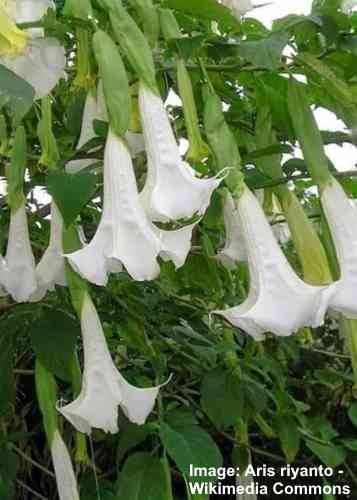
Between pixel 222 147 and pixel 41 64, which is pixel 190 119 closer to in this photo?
pixel 222 147

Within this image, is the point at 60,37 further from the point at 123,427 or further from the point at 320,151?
the point at 123,427

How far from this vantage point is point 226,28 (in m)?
0.78

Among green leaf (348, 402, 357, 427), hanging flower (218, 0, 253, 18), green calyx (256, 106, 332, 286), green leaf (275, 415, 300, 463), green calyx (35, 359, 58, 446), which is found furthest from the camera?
green leaf (348, 402, 357, 427)

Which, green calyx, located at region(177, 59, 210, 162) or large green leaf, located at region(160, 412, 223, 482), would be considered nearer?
green calyx, located at region(177, 59, 210, 162)

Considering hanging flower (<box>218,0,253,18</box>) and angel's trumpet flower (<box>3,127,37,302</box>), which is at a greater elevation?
hanging flower (<box>218,0,253,18</box>)

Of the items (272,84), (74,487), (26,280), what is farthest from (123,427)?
(272,84)

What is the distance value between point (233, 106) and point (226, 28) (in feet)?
0.36

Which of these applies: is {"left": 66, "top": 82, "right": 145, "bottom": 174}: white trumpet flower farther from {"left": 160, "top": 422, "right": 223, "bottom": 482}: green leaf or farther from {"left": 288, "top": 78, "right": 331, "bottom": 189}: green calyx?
{"left": 160, "top": 422, "right": 223, "bottom": 482}: green leaf

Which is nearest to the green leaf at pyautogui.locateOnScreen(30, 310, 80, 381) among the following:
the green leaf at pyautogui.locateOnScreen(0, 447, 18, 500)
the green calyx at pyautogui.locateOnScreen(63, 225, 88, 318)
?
the green calyx at pyautogui.locateOnScreen(63, 225, 88, 318)

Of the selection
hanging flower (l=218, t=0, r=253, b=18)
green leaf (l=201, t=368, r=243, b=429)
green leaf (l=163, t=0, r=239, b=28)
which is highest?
hanging flower (l=218, t=0, r=253, b=18)

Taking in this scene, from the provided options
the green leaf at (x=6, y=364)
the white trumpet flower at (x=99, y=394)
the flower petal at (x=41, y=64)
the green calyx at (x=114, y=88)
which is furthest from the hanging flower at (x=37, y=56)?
the green leaf at (x=6, y=364)

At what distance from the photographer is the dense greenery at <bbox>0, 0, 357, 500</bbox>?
655 millimetres

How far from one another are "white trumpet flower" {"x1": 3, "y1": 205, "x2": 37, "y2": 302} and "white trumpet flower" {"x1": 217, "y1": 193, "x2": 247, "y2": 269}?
184mm

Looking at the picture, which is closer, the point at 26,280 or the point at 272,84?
the point at 26,280
